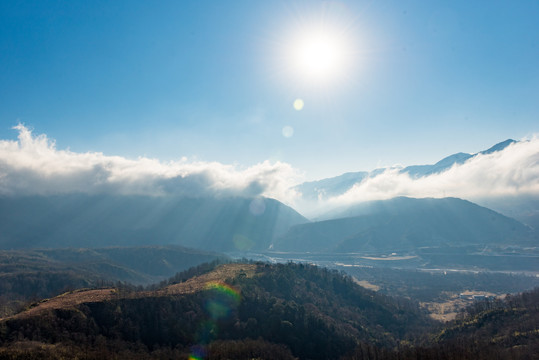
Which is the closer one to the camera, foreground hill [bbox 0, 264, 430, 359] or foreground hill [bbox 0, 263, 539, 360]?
foreground hill [bbox 0, 264, 430, 359]

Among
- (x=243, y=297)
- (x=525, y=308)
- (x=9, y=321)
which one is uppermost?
(x=9, y=321)

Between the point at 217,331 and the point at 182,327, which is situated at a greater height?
the point at 182,327

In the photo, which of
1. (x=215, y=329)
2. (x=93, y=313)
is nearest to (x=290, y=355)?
(x=215, y=329)

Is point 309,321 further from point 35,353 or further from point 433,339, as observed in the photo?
point 35,353

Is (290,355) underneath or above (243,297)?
underneath

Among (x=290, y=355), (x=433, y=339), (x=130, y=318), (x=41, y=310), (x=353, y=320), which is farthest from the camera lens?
(x=353, y=320)

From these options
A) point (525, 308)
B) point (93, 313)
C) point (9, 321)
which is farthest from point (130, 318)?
point (525, 308)

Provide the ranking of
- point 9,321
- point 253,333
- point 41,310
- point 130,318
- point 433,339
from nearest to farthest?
point 9,321
point 41,310
point 130,318
point 253,333
point 433,339

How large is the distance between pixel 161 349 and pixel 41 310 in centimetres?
3596

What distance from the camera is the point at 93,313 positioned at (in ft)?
340

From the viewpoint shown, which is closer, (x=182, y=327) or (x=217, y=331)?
(x=182, y=327)

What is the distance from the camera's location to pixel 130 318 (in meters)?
109

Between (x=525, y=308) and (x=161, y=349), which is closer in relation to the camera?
(x=161, y=349)

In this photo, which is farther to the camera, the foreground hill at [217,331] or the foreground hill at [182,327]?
the foreground hill at [217,331]
